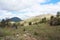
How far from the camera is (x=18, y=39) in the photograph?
18094mm

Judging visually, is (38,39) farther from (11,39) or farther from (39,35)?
(11,39)

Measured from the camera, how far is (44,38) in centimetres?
1936

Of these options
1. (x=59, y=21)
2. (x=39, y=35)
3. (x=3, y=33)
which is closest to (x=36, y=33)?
(x=39, y=35)

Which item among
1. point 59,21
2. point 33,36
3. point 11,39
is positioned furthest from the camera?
point 59,21

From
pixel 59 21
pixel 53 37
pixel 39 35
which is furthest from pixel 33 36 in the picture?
pixel 59 21

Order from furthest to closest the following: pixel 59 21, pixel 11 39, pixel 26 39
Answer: pixel 59 21
pixel 26 39
pixel 11 39

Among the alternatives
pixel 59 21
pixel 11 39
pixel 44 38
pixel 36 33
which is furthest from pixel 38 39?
pixel 59 21

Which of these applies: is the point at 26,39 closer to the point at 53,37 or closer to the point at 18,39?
the point at 18,39

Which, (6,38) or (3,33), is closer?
(6,38)

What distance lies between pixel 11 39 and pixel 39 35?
4240 millimetres

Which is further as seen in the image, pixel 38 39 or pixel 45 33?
pixel 45 33

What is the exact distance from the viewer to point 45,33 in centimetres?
2108

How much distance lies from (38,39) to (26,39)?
4.09ft

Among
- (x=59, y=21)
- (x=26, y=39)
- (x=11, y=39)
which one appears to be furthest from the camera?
(x=59, y=21)
